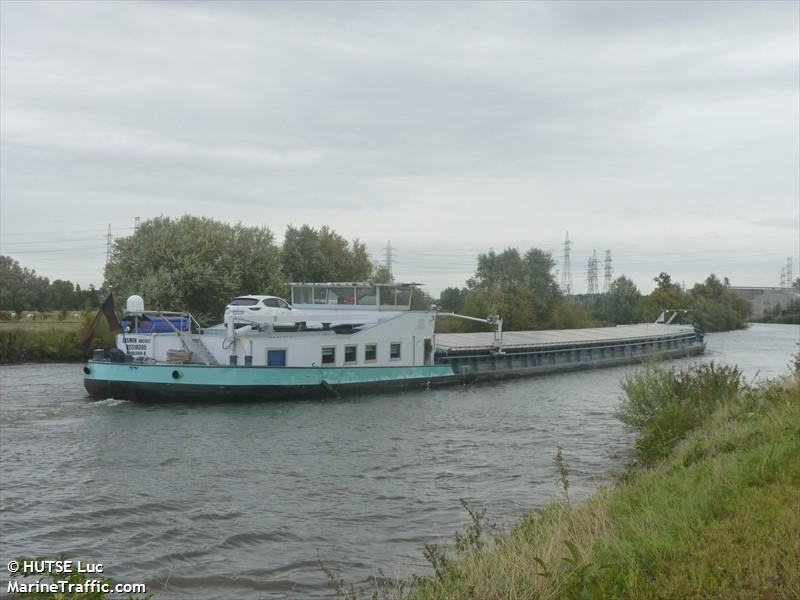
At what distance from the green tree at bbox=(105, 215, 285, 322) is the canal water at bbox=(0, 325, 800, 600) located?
12.9 m

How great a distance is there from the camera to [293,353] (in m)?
25.2

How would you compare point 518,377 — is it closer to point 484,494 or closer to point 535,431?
point 535,431

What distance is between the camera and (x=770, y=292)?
17250cm

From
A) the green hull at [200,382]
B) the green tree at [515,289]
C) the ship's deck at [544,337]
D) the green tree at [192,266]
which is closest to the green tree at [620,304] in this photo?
the green tree at [515,289]

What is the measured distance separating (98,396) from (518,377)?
60.7 ft

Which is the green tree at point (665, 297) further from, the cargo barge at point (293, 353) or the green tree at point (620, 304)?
the cargo barge at point (293, 353)

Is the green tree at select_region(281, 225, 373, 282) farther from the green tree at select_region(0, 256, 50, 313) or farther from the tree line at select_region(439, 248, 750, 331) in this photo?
the green tree at select_region(0, 256, 50, 313)

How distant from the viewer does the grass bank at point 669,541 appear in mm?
5410

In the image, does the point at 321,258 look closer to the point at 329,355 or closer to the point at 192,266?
the point at 192,266

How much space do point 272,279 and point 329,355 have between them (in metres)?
16.8

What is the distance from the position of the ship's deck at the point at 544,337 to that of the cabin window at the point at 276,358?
8.84 metres

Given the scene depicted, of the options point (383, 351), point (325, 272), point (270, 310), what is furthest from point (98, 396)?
point (325, 272)

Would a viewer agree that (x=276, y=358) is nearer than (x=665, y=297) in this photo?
Yes

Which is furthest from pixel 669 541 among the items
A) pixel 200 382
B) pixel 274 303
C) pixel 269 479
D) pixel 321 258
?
pixel 321 258
